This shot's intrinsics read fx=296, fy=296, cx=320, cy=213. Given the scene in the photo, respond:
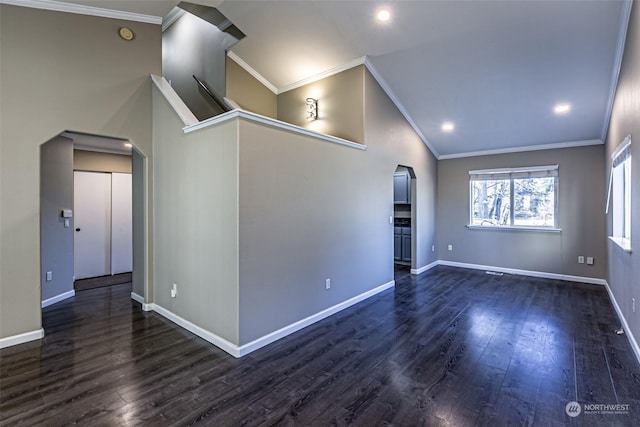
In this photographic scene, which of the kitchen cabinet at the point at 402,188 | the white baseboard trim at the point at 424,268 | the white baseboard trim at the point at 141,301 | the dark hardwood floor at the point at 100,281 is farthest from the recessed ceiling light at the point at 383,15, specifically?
the dark hardwood floor at the point at 100,281

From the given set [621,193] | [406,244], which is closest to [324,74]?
[406,244]

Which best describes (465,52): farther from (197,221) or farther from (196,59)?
(196,59)

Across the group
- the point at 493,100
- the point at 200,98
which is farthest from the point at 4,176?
the point at 493,100

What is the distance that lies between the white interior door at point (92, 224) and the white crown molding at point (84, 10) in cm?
317

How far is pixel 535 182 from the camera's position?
18.4 ft

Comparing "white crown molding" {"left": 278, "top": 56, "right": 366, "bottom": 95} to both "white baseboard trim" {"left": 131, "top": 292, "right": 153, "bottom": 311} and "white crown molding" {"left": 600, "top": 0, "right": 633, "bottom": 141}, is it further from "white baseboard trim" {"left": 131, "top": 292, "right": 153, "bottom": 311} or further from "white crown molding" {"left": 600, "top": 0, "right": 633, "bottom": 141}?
"white baseboard trim" {"left": 131, "top": 292, "right": 153, "bottom": 311}

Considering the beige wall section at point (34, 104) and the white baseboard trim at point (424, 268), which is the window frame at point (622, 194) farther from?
the beige wall section at point (34, 104)

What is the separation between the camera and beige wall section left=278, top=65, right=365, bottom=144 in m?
4.28

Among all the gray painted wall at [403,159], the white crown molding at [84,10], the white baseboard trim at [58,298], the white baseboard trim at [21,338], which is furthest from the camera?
the gray painted wall at [403,159]

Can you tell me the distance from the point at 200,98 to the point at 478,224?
19.8ft

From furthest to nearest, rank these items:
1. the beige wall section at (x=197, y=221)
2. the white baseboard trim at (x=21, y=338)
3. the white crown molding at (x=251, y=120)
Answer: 1. the white baseboard trim at (x=21, y=338)
2. the beige wall section at (x=197, y=221)
3. the white crown molding at (x=251, y=120)

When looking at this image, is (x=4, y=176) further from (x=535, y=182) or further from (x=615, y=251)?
(x=535, y=182)

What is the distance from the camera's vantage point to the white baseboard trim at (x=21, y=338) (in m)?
2.83

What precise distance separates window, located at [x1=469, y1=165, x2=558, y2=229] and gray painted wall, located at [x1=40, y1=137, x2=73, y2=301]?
7211 mm
